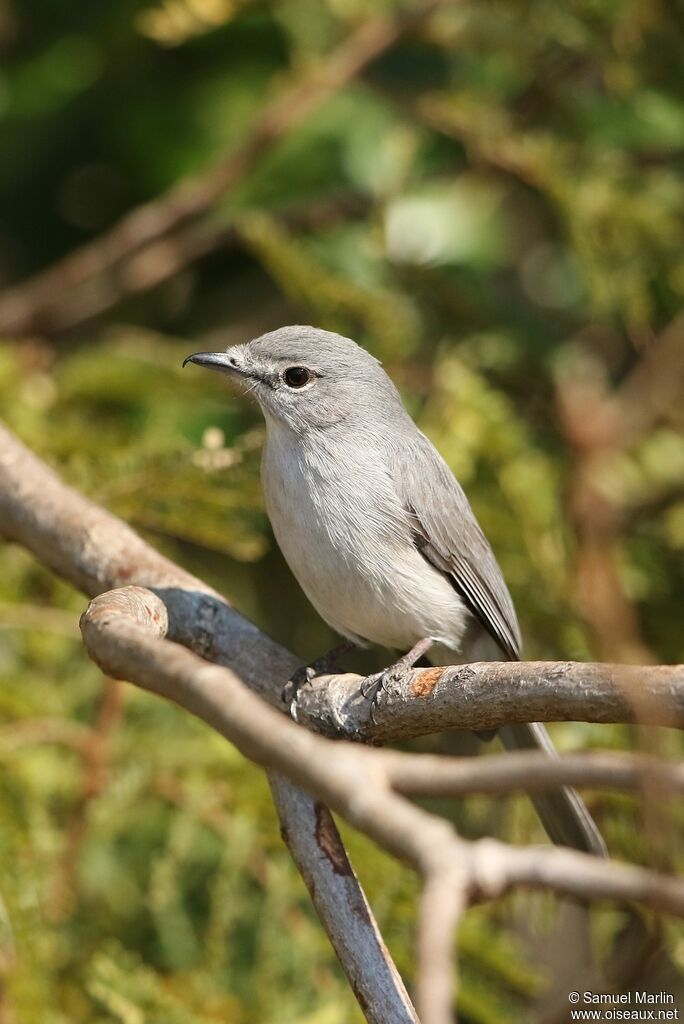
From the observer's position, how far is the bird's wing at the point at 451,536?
3.57m

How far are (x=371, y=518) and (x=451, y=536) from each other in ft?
1.04

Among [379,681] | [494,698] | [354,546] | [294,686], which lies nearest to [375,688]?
[379,681]

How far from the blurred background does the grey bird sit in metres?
0.22

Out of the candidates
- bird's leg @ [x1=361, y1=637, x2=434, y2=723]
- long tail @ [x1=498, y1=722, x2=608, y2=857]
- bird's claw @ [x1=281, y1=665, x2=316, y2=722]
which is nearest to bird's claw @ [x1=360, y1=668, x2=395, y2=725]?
bird's leg @ [x1=361, y1=637, x2=434, y2=723]

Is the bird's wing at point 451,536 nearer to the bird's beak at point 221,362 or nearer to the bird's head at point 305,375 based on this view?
the bird's head at point 305,375

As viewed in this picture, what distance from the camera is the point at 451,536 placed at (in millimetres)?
3623

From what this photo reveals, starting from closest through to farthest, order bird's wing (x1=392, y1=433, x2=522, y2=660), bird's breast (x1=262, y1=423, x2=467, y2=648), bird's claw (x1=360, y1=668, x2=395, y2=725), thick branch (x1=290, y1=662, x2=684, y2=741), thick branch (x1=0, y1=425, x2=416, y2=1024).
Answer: thick branch (x1=290, y1=662, x2=684, y2=741), bird's claw (x1=360, y1=668, x2=395, y2=725), thick branch (x1=0, y1=425, x2=416, y2=1024), bird's breast (x1=262, y1=423, x2=467, y2=648), bird's wing (x1=392, y1=433, x2=522, y2=660)

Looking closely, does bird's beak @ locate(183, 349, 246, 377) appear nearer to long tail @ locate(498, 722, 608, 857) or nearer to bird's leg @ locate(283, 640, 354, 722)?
bird's leg @ locate(283, 640, 354, 722)

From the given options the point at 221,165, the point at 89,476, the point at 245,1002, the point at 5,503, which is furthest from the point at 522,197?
the point at 245,1002

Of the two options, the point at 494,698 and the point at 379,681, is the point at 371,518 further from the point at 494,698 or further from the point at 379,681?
the point at 494,698

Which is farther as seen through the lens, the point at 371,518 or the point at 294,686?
the point at 371,518

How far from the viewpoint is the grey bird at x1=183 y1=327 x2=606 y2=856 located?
11.1ft

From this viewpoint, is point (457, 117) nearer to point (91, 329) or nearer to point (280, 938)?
point (91, 329)

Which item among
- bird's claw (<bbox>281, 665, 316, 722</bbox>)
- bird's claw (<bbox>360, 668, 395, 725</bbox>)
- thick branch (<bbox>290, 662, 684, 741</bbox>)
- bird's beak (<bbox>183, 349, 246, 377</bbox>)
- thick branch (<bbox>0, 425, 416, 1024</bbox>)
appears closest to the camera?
thick branch (<bbox>290, 662, 684, 741</bbox>)
